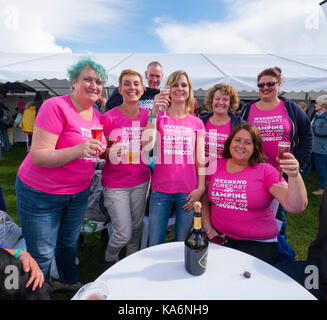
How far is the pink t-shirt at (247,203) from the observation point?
1636mm

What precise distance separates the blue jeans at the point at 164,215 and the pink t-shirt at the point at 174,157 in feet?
0.21


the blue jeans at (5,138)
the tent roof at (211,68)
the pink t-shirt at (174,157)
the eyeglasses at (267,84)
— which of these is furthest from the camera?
the blue jeans at (5,138)

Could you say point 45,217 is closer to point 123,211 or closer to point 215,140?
point 123,211

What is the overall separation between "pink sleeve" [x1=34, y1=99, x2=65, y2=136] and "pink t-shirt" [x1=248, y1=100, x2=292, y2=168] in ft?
6.35

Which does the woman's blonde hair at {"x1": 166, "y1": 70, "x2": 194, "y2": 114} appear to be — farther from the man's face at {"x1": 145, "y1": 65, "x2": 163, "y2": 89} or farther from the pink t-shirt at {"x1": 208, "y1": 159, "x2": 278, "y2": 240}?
the man's face at {"x1": 145, "y1": 65, "x2": 163, "y2": 89}

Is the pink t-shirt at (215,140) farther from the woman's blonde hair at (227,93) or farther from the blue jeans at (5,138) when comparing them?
the blue jeans at (5,138)

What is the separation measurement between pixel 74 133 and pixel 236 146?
48.3 inches

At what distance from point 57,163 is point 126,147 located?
1.96 ft

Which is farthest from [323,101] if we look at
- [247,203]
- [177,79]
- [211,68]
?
[247,203]

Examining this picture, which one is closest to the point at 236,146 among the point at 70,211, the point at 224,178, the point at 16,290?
the point at 224,178

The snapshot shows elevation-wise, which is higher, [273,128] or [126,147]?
[273,128]

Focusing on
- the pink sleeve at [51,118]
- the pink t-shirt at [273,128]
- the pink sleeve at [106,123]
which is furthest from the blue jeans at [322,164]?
the pink sleeve at [51,118]

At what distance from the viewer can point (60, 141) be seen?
1521 millimetres

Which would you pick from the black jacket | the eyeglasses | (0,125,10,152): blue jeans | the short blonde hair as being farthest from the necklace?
(0,125,10,152): blue jeans
